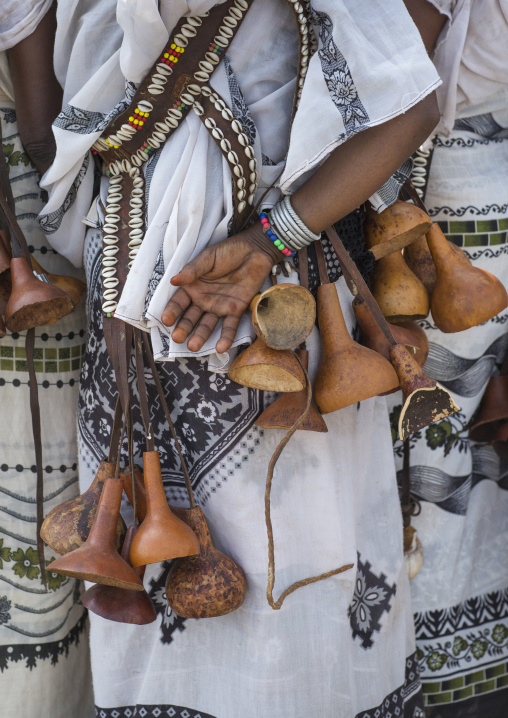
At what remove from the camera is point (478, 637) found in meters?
2.05

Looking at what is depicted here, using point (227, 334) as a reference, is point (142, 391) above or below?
below

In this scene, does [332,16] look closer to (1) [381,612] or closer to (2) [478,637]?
(1) [381,612]

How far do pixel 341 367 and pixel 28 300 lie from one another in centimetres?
61

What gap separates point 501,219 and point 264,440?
95 cm

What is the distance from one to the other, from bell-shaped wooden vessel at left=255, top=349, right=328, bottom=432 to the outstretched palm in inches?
6.3

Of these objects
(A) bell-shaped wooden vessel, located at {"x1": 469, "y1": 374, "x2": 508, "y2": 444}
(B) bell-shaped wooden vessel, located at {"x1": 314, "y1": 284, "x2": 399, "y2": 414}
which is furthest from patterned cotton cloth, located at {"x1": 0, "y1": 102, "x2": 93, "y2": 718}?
(A) bell-shaped wooden vessel, located at {"x1": 469, "y1": 374, "x2": 508, "y2": 444}

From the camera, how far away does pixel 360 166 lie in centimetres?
120

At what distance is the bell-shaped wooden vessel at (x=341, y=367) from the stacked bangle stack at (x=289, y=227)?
106 millimetres

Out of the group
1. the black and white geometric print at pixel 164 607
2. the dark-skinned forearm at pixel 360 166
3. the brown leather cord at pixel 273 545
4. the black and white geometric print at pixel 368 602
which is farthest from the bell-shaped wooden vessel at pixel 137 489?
the dark-skinned forearm at pixel 360 166

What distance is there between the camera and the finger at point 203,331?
1.18m

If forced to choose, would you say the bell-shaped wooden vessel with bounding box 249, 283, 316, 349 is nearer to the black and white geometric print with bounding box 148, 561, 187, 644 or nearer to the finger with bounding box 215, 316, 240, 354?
the finger with bounding box 215, 316, 240, 354

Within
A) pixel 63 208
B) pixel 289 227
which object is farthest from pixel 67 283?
pixel 289 227

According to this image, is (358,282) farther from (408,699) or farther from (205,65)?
(408,699)

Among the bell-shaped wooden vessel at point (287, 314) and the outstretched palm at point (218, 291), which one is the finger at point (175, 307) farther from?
the bell-shaped wooden vessel at point (287, 314)
